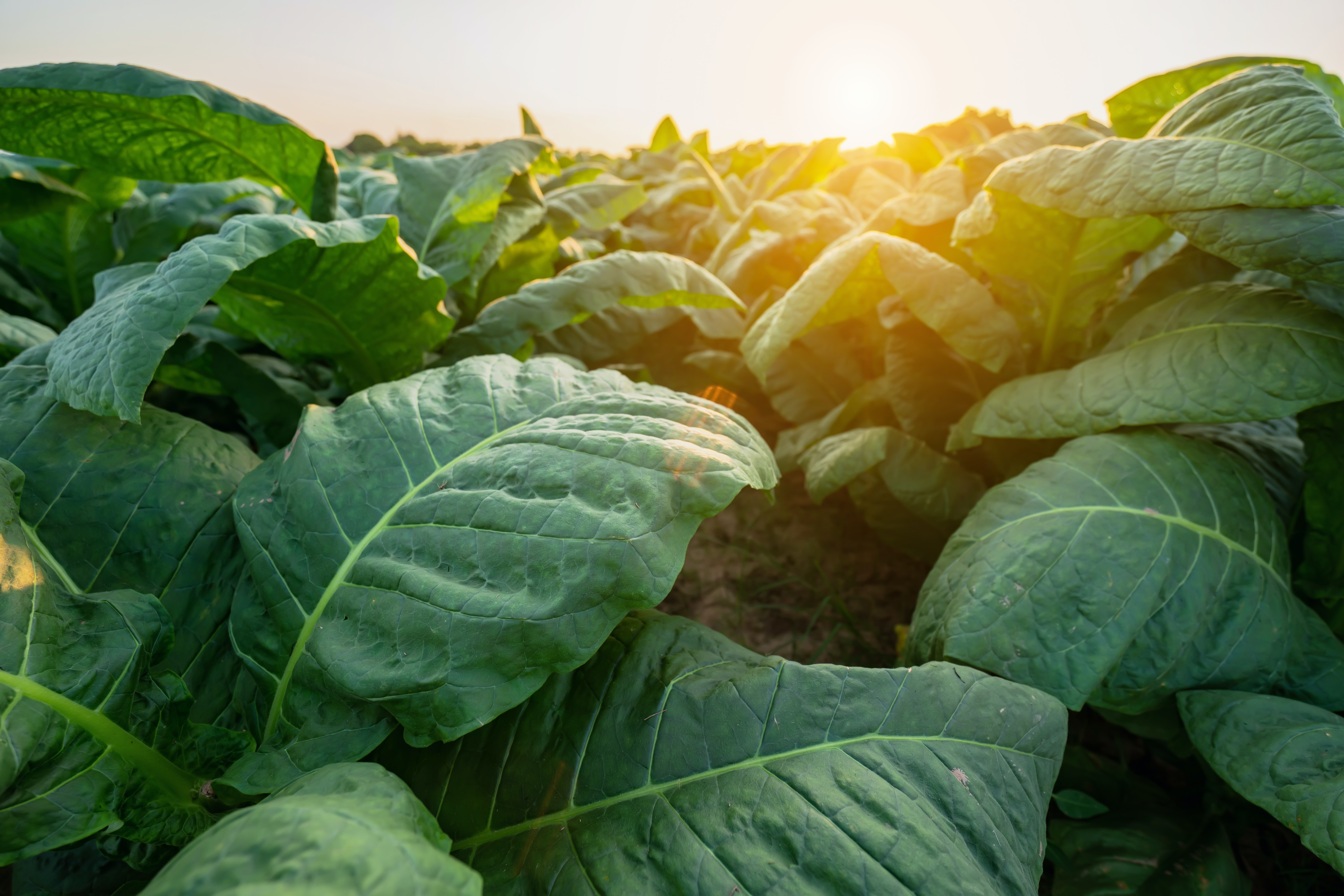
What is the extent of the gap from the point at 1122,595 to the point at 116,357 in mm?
1483

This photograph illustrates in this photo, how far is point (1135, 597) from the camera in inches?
40.5

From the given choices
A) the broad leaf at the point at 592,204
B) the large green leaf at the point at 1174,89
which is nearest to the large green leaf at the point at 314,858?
the broad leaf at the point at 592,204

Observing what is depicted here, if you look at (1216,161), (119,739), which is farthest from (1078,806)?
(119,739)

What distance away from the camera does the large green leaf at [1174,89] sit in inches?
59.7

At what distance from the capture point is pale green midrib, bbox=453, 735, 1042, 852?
2.63 feet

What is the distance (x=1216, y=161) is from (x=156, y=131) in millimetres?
1867

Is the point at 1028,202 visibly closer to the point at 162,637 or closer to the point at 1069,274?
the point at 1069,274

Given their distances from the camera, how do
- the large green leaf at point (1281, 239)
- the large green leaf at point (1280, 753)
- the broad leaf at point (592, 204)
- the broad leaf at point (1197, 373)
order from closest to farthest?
the large green leaf at point (1280, 753), the large green leaf at point (1281, 239), the broad leaf at point (1197, 373), the broad leaf at point (592, 204)

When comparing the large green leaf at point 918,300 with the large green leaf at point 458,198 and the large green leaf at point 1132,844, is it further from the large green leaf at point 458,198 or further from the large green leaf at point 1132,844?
the large green leaf at point 1132,844

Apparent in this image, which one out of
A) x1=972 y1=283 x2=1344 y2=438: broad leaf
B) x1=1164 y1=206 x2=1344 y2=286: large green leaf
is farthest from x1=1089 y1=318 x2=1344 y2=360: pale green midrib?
x1=1164 y1=206 x2=1344 y2=286: large green leaf

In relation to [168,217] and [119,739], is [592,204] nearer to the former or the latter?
[168,217]

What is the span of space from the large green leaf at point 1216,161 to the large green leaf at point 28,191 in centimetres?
209

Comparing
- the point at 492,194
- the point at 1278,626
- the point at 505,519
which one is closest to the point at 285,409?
the point at 492,194

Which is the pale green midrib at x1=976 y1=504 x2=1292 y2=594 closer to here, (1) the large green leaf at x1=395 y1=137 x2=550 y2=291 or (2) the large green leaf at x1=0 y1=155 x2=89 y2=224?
(1) the large green leaf at x1=395 y1=137 x2=550 y2=291
